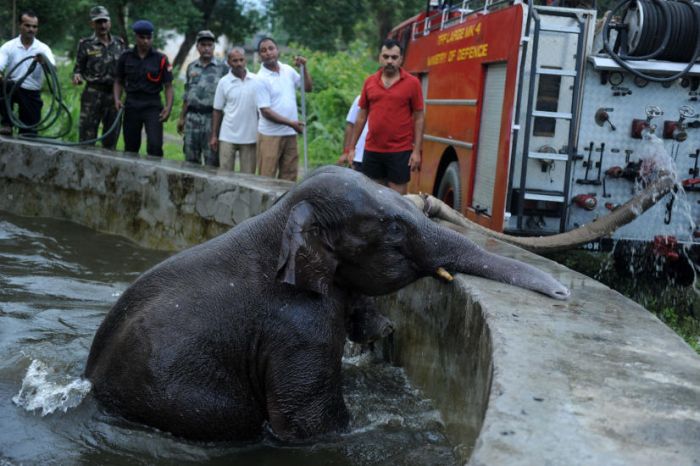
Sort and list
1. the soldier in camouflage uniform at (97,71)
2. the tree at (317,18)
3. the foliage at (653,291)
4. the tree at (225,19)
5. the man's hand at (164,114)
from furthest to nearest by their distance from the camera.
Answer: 1. the tree at (317,18)
2. the tree at (225,19)
3. the soldier in camouflage uniform at (97,71)
4. the man's hand at (164,114)
5. the foliage at (653,291)

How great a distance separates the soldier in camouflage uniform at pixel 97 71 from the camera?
35.2 ft

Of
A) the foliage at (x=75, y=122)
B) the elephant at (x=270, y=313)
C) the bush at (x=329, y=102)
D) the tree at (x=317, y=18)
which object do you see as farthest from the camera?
the tree at (x=317, y=18)

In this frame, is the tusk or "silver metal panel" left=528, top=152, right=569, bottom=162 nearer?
the tusk

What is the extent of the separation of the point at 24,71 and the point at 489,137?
6.45m

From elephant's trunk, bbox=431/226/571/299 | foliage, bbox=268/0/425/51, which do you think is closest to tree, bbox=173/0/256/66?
foliage, bbox=268/0/425/51

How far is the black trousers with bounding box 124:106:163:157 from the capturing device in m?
10.4

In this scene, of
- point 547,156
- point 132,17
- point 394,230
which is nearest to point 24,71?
point 547,156

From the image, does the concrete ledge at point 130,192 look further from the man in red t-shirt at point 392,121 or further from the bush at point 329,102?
the bush at point 329,102

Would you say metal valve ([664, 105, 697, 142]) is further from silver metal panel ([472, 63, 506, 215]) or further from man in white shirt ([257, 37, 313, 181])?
man in white shirt ([257, 37, 313, 181])

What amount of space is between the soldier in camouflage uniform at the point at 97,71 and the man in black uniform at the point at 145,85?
39 centimetres

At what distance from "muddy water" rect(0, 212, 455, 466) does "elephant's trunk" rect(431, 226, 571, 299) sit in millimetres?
779

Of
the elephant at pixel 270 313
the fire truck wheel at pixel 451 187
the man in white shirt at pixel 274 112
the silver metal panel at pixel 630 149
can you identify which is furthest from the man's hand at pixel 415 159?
the elephant at pixel 270 313

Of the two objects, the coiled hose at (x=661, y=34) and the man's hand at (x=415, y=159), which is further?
the man's hand at (x=415, y=159)

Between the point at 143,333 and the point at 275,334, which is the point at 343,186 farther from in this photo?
the point at 143,333
